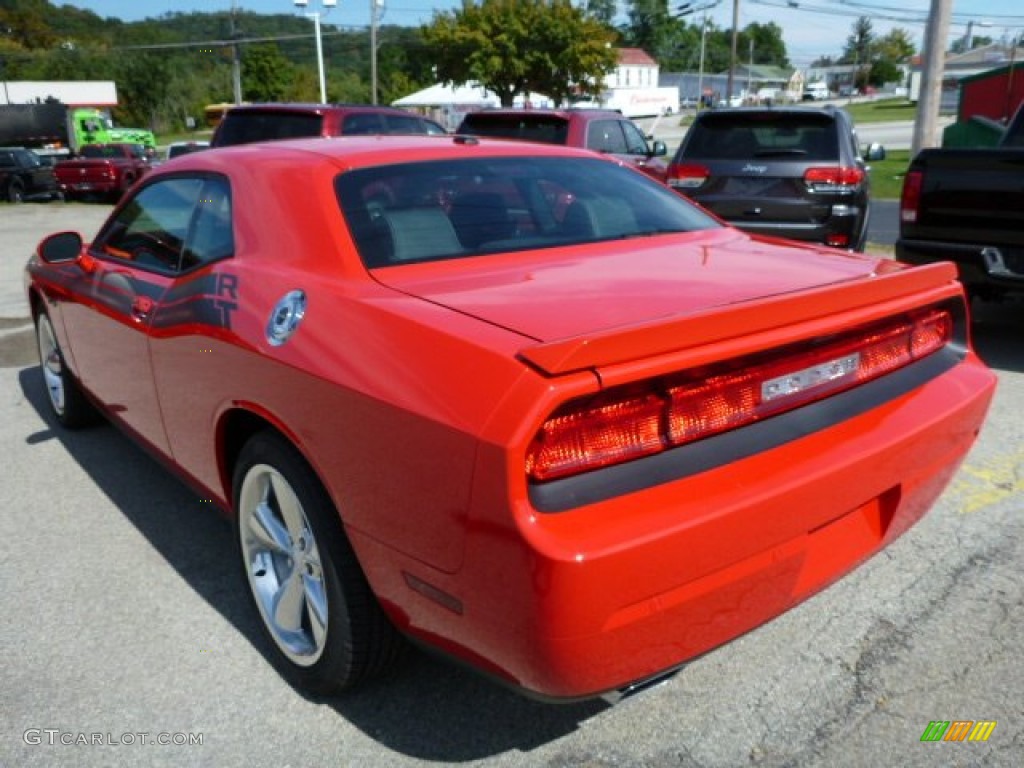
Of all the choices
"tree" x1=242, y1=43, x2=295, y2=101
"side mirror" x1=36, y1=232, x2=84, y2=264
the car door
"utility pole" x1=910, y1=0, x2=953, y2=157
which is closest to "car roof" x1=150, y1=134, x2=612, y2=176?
the car door

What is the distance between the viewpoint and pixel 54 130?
121 ft

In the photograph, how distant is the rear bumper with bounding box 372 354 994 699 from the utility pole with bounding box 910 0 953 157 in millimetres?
11900

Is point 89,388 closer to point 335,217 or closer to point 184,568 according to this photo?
point 184,568

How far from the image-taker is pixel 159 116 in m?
78.3

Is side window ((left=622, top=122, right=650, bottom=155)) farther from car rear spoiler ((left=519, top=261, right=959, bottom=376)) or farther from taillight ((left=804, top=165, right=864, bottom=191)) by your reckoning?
car rear spoiler ((left=519, top=261, right=959, bottom=376))

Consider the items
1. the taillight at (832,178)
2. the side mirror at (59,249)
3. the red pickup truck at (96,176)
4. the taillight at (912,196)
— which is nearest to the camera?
the side mirror at (59,249)

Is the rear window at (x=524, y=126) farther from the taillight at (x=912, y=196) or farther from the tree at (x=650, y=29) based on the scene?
the tree at (x=650, y=29)

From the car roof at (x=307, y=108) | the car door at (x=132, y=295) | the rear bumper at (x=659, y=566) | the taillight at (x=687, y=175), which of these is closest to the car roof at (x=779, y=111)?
the taillight at (x=687, y=175)

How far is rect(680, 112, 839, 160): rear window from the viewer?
790 centimetres

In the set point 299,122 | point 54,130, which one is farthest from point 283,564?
point 54,130

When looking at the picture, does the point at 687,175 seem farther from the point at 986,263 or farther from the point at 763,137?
the point at 986,263

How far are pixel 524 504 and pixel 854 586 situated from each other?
1.85m

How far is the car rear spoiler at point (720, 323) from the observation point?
1811mm

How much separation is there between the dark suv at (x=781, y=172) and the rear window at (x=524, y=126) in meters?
2.24
